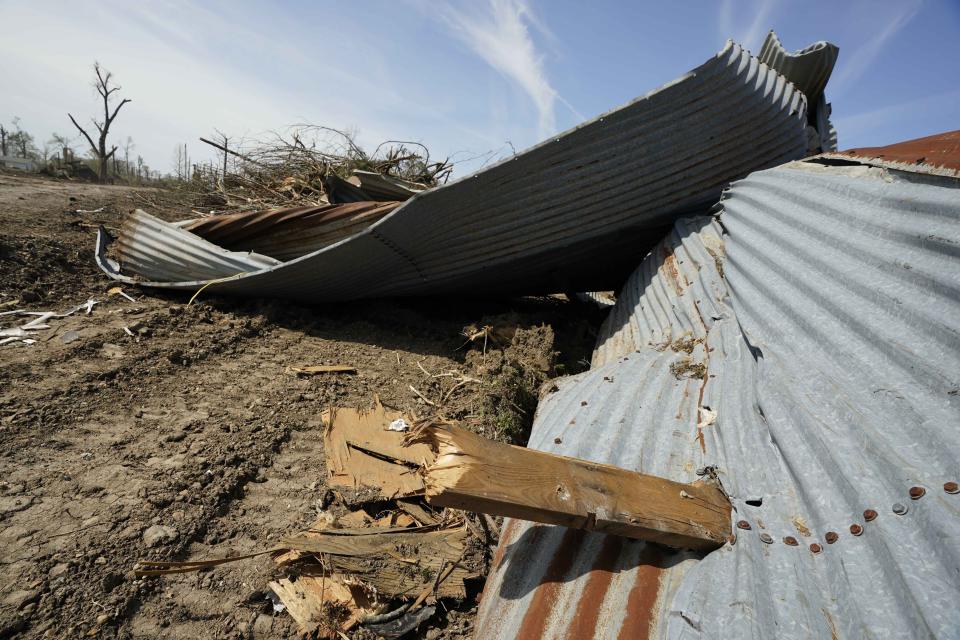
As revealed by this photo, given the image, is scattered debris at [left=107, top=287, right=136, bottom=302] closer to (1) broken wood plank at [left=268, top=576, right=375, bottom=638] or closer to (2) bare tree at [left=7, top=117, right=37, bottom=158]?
(1) broken wood plank at [left=268, top=576, right=375, bottom=638]

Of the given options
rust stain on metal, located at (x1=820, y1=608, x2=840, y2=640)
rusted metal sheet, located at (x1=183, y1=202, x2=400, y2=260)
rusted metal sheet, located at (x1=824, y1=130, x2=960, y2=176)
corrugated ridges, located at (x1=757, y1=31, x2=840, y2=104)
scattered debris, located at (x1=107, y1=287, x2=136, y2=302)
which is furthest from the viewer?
corrugated ridges, located at (x1=757, y1=31, x2=840, y2=104)

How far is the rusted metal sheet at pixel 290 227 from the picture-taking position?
3783 mm

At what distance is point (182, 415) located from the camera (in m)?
2.66

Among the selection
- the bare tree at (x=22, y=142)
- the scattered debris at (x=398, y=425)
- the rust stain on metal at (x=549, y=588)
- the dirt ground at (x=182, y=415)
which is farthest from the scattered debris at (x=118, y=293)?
the bare tree at (x=22, y=142)

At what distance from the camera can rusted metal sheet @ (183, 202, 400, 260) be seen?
12.4 feet

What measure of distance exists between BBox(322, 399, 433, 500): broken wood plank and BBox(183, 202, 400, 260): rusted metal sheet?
1.57m

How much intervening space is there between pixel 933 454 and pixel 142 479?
2801mm

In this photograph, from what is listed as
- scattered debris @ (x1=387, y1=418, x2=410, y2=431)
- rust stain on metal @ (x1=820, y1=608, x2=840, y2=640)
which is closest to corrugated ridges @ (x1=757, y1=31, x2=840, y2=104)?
scattered debris @ (x1=387, y1=418, x2=410, y2=431)

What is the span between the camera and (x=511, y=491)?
1212 mm

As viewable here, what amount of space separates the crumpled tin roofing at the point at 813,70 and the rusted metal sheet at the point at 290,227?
148 inches

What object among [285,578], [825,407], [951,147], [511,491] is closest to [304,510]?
[285,578]

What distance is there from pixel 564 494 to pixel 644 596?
1.11 ft

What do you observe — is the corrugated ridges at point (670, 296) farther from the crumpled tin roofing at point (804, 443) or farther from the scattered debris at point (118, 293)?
the scattered debris at point (118, 293)

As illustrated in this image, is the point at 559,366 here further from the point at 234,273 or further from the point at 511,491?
the point at 234,273
